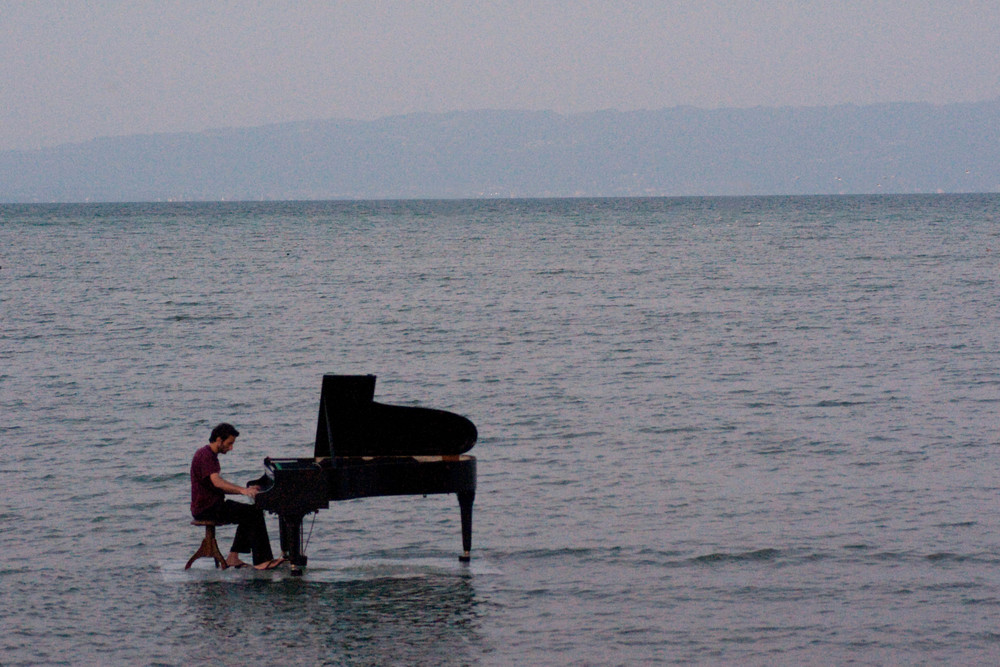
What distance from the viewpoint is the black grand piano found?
1349cm

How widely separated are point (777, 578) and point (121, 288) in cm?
4757

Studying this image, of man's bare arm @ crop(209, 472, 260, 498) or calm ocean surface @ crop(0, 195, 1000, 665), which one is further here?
man's bare arm @ crop(209, 472, 260, 498)

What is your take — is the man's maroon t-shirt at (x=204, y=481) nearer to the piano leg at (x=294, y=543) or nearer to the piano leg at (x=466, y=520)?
the piano leg at (x=294, y=543)

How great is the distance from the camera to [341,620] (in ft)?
41.2

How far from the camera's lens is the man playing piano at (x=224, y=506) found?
13.8 metres

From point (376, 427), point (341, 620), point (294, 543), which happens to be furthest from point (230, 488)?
point (341, 620)

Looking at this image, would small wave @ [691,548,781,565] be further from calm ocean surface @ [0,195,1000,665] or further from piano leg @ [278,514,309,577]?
piano leg @ [278,514,309,577]

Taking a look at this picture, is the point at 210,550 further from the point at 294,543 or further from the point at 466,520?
the point at 466,520

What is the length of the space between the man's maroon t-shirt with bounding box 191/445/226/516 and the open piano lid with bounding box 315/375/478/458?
106 centimetres

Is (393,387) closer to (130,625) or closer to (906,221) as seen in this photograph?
(130,625)

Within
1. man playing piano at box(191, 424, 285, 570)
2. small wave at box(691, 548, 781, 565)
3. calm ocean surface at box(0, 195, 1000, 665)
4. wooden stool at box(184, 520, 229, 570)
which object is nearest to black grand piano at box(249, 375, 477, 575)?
man playing piano at box(191, 424, 285, 570)


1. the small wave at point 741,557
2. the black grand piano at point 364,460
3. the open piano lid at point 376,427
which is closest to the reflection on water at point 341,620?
the black grand piano at point 364,460

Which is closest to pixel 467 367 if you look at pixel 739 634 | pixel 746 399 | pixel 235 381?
pixel 235 381

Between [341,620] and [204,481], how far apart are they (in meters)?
2.37
